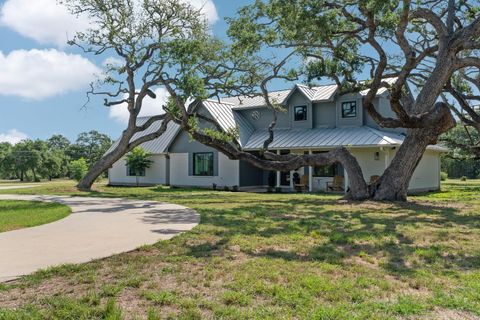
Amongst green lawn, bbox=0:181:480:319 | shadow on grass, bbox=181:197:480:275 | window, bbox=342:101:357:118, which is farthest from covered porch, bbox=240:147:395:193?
green lawn, bbox=0:181:480:319

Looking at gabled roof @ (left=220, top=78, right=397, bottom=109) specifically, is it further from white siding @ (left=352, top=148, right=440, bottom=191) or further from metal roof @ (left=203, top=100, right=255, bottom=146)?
white siding @ (left=352, top=148, right=440, bottom=191)

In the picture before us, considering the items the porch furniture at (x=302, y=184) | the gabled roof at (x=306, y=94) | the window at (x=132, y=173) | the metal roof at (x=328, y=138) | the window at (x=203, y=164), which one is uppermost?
the gabled roof at (x=306, y=94)

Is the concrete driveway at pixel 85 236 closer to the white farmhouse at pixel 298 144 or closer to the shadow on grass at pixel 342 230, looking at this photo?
the shadow on grass at pixel 342 230

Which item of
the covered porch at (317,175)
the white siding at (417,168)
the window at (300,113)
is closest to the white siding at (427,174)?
the white siding at (417,168)

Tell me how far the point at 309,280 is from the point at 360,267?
3.82 feet

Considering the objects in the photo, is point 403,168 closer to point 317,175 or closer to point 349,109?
point 317,175

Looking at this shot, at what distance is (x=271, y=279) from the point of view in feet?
17.9

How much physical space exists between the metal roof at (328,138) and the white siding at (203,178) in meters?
1.78

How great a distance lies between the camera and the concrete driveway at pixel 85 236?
6.38 m

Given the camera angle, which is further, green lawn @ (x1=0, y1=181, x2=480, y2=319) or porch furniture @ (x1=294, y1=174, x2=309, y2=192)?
porch furniture @ (x1=294, y1=174, x2=309, y2=192)

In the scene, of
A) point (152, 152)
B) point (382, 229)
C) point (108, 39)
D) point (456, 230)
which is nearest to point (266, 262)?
point (382, 229)

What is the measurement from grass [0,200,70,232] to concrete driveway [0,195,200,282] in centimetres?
36

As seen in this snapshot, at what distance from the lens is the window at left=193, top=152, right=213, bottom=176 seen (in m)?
28.2

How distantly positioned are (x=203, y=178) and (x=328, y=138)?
8.67 metres
